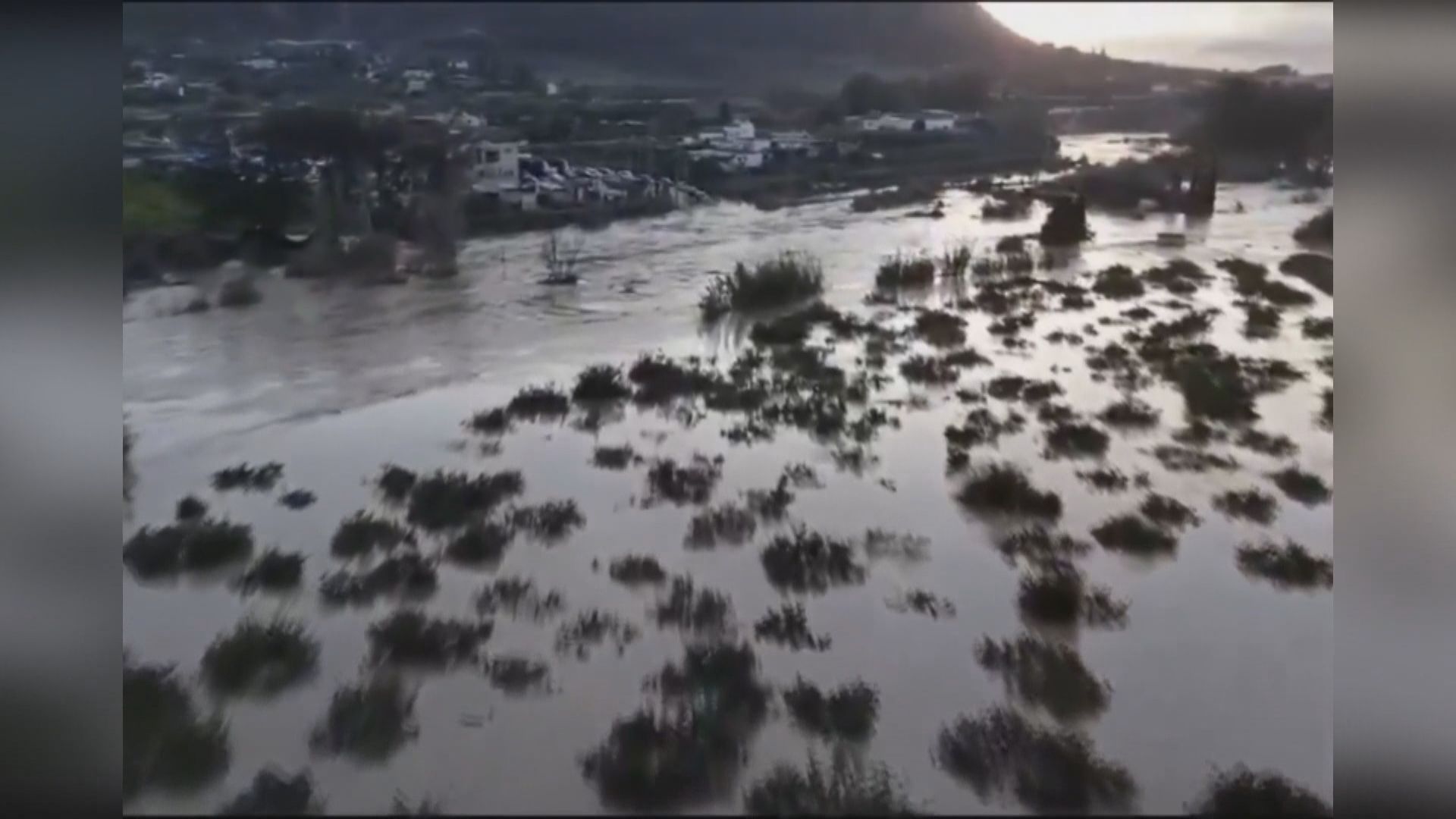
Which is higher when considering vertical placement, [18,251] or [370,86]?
[370,86]

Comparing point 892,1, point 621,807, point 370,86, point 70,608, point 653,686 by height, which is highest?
point 892,1

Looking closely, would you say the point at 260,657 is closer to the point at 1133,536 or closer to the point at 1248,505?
the point at 1133,536

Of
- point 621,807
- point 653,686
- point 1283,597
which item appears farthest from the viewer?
point 1283,597

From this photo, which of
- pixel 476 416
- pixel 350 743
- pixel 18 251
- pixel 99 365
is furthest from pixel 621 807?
pixel 18 251

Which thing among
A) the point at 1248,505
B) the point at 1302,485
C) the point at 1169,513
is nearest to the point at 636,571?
the point at 1169,513

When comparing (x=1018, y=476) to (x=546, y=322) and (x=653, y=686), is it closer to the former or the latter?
(x=653, y=686)

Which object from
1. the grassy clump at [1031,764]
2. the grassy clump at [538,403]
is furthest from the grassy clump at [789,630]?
the grassy clump at [538,403]

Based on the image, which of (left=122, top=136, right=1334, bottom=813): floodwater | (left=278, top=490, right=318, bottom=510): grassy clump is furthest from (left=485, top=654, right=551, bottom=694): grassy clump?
(left=278, top=490, right=318, bottom=510): grassy clump
